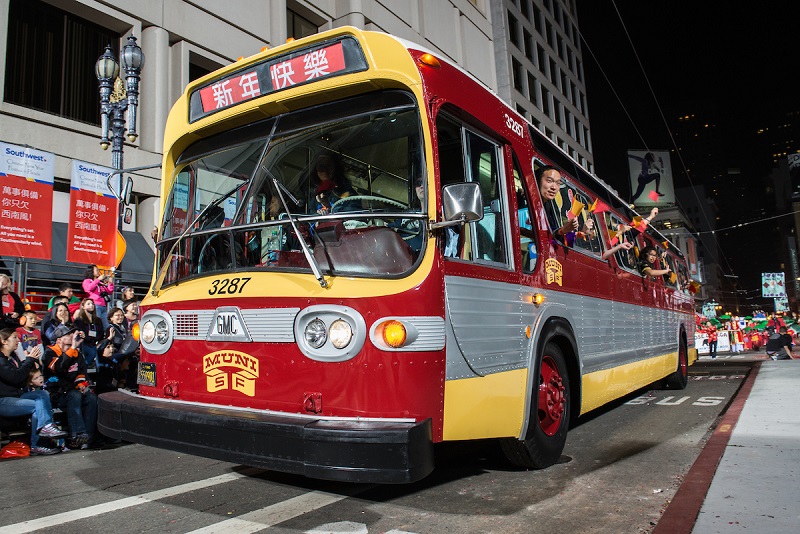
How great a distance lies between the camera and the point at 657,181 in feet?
165

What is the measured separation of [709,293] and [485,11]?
12059cm

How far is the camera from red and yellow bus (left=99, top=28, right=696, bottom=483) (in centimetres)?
342

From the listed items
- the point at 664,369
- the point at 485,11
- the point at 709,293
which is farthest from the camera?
the point at 709,293

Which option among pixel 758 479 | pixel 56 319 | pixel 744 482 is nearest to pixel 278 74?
pixel 744 482

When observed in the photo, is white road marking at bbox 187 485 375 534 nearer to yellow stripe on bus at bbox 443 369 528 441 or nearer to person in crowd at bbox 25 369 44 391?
yellow stripe on bus at bbox 443 369 528 441

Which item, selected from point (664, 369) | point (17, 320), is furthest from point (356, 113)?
point (664, 369)

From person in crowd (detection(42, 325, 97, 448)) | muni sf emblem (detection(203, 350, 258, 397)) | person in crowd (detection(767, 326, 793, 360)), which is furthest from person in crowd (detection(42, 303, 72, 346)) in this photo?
person in crowd (detection(767, 326, 793, 360))

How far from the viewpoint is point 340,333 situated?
3.46 metres

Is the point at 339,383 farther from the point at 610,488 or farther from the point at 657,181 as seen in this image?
the point at 657,181

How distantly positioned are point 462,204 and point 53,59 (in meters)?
15.5

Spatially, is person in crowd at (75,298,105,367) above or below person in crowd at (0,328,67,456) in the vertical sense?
above

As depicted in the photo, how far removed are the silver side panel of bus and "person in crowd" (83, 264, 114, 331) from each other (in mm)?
8403

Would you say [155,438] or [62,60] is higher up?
[62,60]

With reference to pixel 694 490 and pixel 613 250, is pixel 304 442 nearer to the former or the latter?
pixel 694 490
